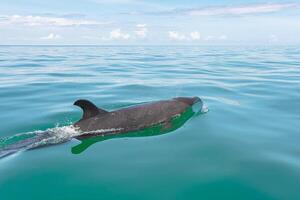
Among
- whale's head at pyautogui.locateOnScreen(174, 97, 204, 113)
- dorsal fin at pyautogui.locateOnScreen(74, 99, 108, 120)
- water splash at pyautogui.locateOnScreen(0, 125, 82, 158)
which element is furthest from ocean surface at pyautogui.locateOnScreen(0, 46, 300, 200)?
dorsal fin at pyautogui.locateOnScreen(74, 99, 108, 120)

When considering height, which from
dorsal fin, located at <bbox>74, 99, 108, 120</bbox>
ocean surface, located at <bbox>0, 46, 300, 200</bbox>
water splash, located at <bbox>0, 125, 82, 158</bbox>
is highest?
dorsal fin, located at <bbox>74, 99, 108, 120</bbox>

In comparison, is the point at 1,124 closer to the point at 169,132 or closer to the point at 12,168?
the point at 12,168

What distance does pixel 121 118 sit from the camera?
10641 mm

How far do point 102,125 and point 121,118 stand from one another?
0.68m

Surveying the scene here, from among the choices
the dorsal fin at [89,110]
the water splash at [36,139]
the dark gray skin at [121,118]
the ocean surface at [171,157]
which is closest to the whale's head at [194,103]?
the ocean surface at [171,157]

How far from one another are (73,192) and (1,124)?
590cm

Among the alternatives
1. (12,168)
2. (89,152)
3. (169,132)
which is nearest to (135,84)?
(169,132)

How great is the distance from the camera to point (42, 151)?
342 inches

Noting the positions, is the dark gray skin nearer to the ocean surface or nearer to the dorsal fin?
the dorsal fin

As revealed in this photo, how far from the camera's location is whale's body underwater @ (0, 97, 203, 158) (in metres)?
9.32

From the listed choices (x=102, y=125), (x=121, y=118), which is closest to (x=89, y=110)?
(x=102, y=125)

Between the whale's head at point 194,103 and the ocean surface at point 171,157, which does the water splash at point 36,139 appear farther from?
the whale's head at point 194,103

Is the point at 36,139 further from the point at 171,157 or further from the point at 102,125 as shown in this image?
the point at 171,157

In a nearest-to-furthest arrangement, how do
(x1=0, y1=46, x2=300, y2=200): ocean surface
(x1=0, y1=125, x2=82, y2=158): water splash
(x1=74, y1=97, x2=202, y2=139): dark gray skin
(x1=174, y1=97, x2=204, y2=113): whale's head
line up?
(x1=0, y1=46, x2=300, y2=200): ocean surface < (x1=0, y1=125, x2=82, y2=158): water splash < (x1=74, y1=97, x2=202, y2=139): dark gray skin < (x1=174, y1=97, x2=204, y2=113): whale's head
